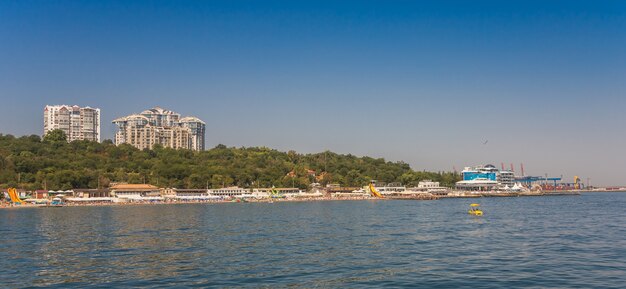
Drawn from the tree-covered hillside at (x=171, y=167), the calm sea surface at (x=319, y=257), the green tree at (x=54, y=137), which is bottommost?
the calm sea surface at (x=319, y=257)

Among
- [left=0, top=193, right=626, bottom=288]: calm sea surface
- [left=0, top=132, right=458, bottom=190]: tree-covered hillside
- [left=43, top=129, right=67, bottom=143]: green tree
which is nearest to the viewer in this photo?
[left=0, top=193, right=626, bottom=288]: calm sea surface

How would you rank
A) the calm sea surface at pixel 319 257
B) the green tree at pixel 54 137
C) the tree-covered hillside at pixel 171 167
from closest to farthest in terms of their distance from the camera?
the calm sea surface at pixel 319 257 → the tree-covered hillside at pixel 171 167 → the green tree at pixel 54 137

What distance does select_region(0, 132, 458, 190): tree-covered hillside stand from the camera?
120938 millimetres

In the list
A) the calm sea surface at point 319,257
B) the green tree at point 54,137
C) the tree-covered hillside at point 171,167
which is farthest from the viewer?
the green tree at point 54,137

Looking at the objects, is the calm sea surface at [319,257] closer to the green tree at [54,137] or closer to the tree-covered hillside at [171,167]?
the tree-covered hillside at [171,167]

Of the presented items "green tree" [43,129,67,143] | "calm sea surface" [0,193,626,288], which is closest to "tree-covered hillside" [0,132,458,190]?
"green tree" [43,129,67,143]

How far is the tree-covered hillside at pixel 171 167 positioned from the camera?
121 m

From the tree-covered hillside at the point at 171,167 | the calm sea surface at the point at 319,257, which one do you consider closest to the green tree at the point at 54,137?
the tree-covered hillside at the point at 171,167

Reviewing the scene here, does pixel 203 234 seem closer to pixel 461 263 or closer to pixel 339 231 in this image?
pixel 339 231

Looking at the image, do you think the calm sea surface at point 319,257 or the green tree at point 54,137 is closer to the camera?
the calm sea surface at point 319,257

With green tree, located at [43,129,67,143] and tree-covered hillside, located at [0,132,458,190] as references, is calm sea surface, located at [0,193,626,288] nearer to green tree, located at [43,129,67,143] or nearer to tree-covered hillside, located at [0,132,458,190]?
tree-covered hillside, located at [0,132,458,190]

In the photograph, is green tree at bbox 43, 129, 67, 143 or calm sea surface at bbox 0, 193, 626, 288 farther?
green tree at bbox 43, 129, 67, 143

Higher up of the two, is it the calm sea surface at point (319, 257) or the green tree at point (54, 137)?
the green tree at point (54, 137)

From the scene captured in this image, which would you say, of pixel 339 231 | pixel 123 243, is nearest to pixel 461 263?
pixel 339 231
